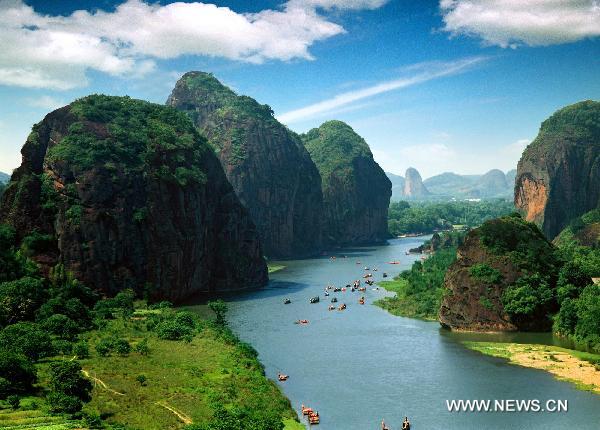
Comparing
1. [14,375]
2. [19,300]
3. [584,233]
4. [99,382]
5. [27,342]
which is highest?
[584,233]

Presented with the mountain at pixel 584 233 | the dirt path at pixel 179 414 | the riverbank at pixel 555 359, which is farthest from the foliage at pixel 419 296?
the dirt path at pixel 179 414

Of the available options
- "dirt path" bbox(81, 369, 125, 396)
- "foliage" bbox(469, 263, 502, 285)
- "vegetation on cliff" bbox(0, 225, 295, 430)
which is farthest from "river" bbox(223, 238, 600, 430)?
"dirt path" bbox(81, 369, 125, 396)

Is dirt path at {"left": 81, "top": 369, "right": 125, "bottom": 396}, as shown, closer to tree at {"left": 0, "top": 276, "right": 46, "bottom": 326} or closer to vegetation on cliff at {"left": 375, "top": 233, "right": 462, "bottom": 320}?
tree at {"left": 0, "top": 276, "right": 46, "bottom": 326}

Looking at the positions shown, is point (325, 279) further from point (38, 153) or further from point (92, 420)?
point (92, 420)

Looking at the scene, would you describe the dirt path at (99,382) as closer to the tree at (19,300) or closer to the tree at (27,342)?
the tree at (27,342)

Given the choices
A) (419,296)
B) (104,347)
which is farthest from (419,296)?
(104,347)

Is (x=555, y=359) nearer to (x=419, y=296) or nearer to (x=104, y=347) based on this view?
(x=419, y=296)
